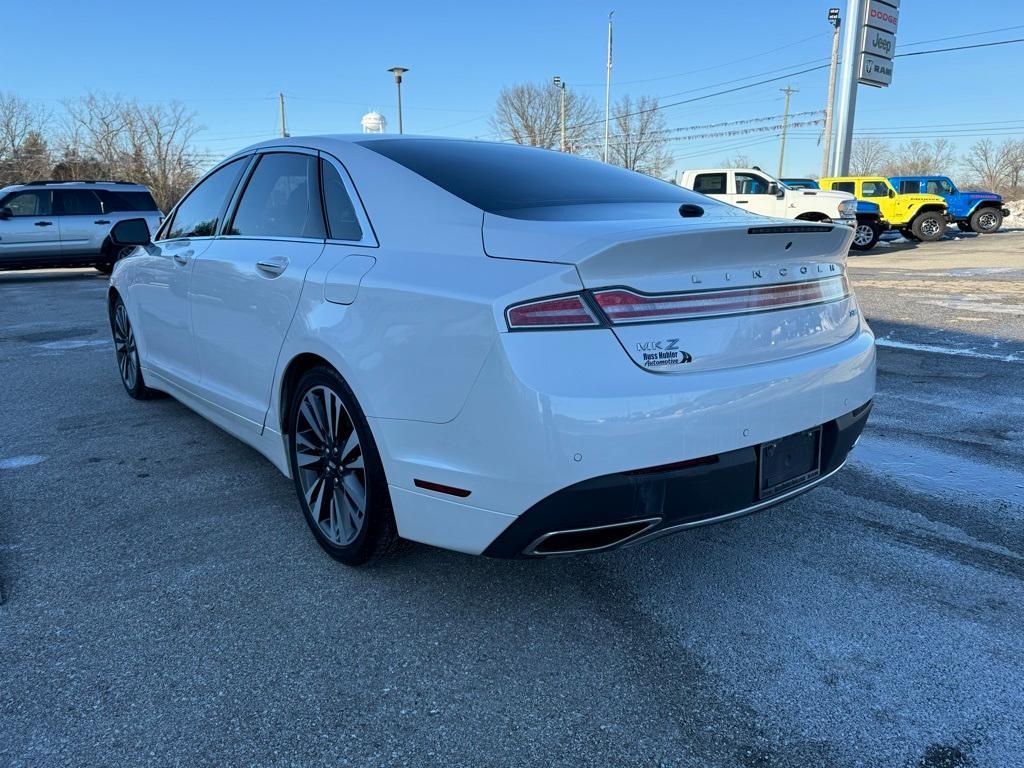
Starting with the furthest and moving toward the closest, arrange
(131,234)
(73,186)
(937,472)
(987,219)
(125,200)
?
(987,219) → (125,200) → (73,186) → (131,234) → (937,472)

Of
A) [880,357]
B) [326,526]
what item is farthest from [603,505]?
[880,357]

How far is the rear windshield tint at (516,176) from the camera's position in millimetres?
2657

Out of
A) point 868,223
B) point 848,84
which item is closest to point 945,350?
point 868,223

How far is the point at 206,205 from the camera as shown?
405cm

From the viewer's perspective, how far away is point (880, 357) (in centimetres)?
637

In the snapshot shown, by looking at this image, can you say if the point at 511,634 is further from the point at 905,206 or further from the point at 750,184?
the point at 905,206

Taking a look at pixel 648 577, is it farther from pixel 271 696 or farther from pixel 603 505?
pixel 271 696

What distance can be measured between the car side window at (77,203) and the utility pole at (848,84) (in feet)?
64.9

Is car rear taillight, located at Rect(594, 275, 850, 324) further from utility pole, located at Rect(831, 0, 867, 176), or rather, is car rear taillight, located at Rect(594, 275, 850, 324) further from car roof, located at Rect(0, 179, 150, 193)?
utility pole, located at Rect(831, 0, 867, 176)

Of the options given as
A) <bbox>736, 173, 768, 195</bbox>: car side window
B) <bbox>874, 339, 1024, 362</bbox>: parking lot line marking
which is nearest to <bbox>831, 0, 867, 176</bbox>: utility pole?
<bbox>736, 173, 768, 195</bbox>: car side window

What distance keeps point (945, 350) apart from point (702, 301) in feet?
17.7

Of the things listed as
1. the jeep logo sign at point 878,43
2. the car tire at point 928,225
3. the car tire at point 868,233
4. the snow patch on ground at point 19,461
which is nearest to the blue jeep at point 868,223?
the car tire at point 868,233

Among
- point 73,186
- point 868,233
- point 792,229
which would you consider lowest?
point 868,233

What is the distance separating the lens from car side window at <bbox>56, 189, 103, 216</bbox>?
14.2m
